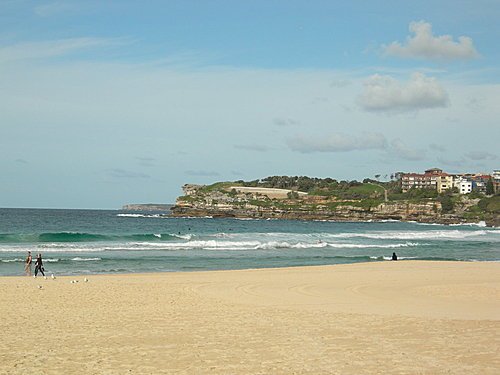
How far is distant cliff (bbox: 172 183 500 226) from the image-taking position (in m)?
130

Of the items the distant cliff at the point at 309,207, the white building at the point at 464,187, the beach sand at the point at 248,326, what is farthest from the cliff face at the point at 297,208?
the beach sand at the point at 248,326

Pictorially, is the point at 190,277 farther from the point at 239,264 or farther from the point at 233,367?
the point at 233,367

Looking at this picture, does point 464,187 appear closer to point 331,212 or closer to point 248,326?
point 331,212

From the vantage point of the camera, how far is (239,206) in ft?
501

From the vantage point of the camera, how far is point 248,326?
43.0 feet

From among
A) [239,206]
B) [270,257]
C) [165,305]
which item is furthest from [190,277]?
[239,206]

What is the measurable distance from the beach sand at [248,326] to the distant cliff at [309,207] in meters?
97.1

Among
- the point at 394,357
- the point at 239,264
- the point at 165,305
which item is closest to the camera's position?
the point at 394,357

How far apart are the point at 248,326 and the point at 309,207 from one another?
13477cm

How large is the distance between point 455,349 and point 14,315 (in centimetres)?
978

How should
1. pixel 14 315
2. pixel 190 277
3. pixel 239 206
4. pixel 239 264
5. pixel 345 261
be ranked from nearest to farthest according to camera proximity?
pixel 14 315 → pixel 190 277 → pixel 239 264 → pixel 345 261 → pixel 239 206

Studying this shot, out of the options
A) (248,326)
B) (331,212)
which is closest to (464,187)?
(331,212)

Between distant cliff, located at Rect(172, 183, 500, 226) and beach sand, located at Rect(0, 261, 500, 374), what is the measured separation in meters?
97.1

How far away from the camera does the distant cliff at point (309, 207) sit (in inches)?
5118
